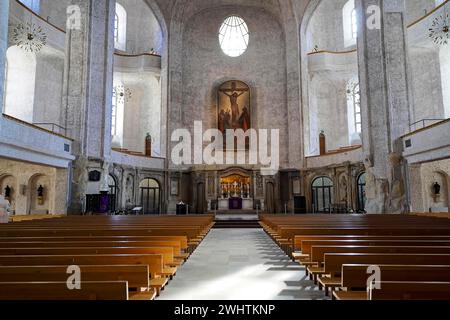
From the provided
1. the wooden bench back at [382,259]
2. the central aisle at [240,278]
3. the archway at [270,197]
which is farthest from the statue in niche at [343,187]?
the wooden bench back at [382,259]

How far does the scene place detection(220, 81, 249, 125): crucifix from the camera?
26.8m

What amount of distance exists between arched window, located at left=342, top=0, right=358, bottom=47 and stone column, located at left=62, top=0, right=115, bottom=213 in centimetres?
1705

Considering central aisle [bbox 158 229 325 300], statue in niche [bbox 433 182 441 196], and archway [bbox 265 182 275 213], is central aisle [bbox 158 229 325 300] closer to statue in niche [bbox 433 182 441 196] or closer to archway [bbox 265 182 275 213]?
statue in niche [bbox 433 182 441 196]

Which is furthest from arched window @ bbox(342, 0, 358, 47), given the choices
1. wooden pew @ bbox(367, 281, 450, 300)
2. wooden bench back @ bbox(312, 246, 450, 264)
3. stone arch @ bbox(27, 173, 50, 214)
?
wooden pew @ bbox(367, 281, 450, 300)

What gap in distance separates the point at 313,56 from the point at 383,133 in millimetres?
10784

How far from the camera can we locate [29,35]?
17.2 m

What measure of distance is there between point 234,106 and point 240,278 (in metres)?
22.5

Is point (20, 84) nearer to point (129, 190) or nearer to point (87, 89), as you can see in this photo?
point (87, 89)

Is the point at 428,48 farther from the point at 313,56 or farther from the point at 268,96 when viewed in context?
the point at 268,96

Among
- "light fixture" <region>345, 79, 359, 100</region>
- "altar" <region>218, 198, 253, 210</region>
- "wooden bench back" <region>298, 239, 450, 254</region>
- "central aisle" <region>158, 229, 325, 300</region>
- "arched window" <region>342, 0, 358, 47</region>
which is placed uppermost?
"arched window" <region>342, 0, 358, 47</region>

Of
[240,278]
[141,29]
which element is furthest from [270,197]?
[240,278]

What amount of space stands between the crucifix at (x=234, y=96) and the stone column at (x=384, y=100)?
37.9 ft

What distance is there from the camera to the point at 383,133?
622 inches

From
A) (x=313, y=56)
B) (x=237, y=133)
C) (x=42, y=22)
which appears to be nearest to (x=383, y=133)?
(x=313, y=56)
